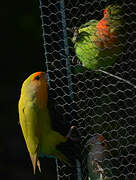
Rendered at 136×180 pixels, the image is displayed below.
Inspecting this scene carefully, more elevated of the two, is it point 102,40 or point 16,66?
point 102,40

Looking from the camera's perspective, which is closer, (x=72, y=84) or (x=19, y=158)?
(x=72, y=84)

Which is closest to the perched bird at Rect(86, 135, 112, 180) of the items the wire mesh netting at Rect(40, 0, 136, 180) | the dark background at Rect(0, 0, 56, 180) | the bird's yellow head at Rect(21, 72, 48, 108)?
the wire mesh netting at Rect(40, 0, 136, 180)

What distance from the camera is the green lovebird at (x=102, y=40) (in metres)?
1.17

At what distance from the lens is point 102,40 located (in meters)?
1.19

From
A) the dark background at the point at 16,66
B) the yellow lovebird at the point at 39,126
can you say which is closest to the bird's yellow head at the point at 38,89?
the yellow lovebird at the point at 39,126

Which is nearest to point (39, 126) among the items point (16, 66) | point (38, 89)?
point (38, 89)

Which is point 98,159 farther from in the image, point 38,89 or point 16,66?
point 16,66

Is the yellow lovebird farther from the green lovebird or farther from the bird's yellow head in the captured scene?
the green lovebird

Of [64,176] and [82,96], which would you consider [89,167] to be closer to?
[64,176]

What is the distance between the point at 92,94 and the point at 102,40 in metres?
0.18

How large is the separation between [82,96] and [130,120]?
17 cm

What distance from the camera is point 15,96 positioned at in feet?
7.89

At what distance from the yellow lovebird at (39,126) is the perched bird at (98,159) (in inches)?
3.5

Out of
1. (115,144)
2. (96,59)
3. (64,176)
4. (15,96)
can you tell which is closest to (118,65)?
(96,59)
